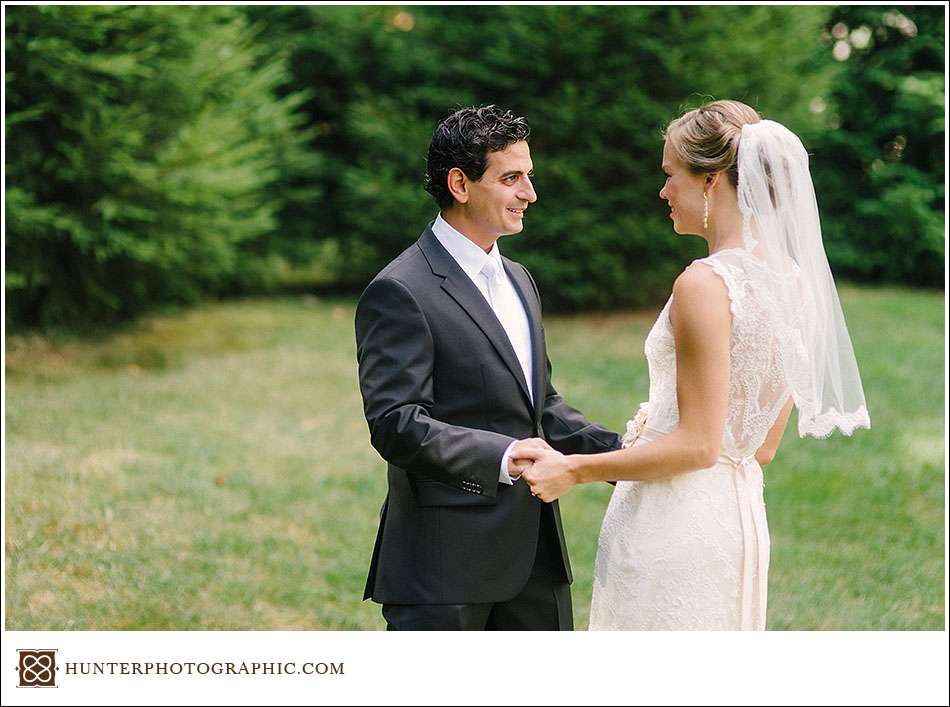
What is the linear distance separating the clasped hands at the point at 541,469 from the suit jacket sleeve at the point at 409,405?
4cm

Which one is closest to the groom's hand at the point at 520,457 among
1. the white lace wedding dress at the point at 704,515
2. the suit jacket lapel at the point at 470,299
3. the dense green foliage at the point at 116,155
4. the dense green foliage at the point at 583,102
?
the suit jacket lapel at the point at 470,299

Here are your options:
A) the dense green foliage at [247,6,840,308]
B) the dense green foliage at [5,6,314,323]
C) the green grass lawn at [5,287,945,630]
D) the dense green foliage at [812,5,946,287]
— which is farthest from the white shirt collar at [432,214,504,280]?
the dense green foliage at [812,5,946,287]

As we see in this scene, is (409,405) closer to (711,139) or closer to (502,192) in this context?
(502,192)

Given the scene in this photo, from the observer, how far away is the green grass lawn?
14.6 ft

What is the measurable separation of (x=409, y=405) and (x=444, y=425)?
0.30 ft

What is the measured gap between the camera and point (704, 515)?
8.12 feet

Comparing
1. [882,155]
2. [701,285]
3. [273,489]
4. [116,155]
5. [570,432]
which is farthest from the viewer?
[882,155]

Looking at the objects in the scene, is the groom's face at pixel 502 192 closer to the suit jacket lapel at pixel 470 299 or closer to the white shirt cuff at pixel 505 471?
the suit jacket lapel at pixel 470 299

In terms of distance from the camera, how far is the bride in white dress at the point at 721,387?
2.27 m

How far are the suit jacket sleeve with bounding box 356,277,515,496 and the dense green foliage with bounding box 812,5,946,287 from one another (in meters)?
10.6

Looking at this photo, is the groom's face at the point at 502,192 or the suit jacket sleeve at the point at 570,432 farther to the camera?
the suit jacket sleeve at the point at 570,432

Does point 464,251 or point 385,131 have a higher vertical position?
point 464,251

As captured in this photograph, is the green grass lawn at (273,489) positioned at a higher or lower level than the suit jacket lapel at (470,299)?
lower

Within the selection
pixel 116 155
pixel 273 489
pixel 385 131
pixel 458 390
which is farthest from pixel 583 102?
pixel 458 390
